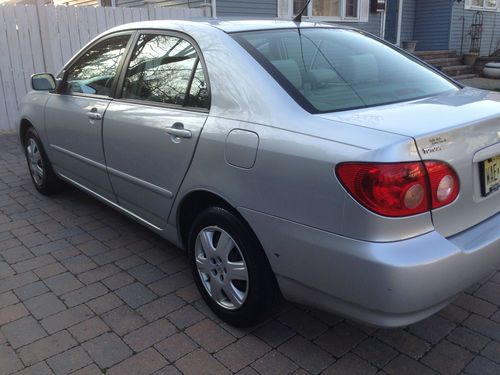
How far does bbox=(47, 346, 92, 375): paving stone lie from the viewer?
2438mm

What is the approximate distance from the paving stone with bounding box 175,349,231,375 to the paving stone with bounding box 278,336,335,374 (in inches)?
13.6

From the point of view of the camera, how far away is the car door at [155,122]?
9.14 feet

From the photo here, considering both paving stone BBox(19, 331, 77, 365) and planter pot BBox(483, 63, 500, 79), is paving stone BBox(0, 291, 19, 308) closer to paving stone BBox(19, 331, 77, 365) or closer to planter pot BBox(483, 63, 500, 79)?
paving stone BBox(19, 331, 77, 365)

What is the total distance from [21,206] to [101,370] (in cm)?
279

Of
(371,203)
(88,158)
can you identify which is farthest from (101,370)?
A: (88,158)

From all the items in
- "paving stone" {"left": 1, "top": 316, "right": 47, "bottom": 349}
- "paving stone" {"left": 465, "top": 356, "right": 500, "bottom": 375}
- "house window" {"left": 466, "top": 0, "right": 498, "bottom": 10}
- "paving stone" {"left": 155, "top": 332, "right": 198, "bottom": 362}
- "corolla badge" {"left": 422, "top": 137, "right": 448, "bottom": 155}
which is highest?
"house window" {"left": 466, "top": 0, "right": 498, "bottom": 10}

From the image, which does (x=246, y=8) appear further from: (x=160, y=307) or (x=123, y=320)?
(x=123, y=320)

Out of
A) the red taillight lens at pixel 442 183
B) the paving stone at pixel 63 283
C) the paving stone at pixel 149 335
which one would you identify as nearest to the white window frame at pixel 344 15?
the paving stone at pixel 63 283

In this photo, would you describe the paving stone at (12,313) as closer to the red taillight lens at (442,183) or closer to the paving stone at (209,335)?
the paving stone at (209,335)

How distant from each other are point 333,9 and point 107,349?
11.2 m

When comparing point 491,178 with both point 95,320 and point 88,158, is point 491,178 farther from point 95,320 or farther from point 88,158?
point 88,158

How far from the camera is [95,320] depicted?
284 centimetres

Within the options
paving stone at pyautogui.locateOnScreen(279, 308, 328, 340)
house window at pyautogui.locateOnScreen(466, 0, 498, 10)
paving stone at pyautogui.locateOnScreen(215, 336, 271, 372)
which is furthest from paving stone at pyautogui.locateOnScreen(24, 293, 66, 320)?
house window at pyautogui.locateOnScreen(466, 0, 498, 10)

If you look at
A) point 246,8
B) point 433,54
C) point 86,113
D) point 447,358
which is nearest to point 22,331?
point 86,113
